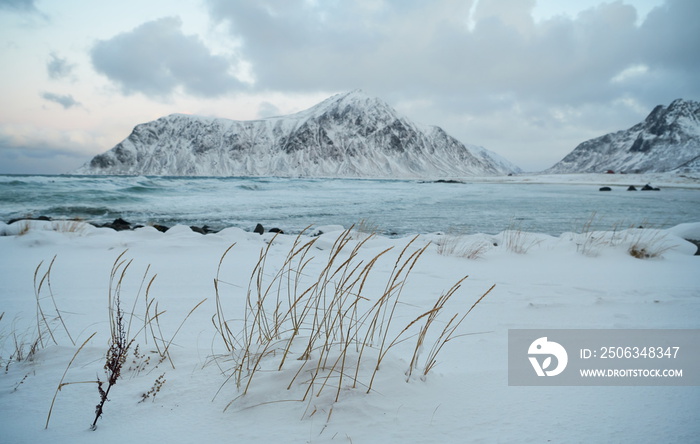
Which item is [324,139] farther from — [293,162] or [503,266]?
[503,266]

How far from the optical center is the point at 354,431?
105cm

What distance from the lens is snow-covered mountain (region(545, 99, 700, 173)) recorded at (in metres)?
136

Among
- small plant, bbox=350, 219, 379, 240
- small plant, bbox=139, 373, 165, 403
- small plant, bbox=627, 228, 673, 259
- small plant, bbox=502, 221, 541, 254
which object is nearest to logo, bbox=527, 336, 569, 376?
small plant, bbox=139, 373, 165, 403

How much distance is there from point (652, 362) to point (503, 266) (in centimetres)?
289

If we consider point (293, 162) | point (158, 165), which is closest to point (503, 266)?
point (293, 162)

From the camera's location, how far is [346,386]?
4.13ft

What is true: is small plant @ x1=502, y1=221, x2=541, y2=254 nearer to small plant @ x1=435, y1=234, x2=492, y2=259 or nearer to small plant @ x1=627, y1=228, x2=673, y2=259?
small plant @ x1=435, y1=234, x2=492, y2=259

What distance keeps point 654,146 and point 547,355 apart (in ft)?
700

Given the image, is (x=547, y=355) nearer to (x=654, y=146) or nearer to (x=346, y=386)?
(x=346, y=386)

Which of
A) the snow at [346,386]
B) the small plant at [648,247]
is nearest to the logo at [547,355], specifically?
the snow at [346,386]

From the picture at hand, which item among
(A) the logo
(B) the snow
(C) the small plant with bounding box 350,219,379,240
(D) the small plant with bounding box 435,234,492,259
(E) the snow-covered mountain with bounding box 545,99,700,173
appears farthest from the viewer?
(E) the snow-covered mountain with bounding box 545,99,700,173

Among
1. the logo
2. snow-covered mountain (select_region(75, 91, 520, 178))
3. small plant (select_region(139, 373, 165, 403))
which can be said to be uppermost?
snow-covered mountain (select_region(75, 91, 520, 178))

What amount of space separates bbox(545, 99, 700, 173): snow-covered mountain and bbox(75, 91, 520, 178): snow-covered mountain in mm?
60993

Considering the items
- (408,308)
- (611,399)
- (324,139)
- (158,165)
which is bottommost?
(408,308)
